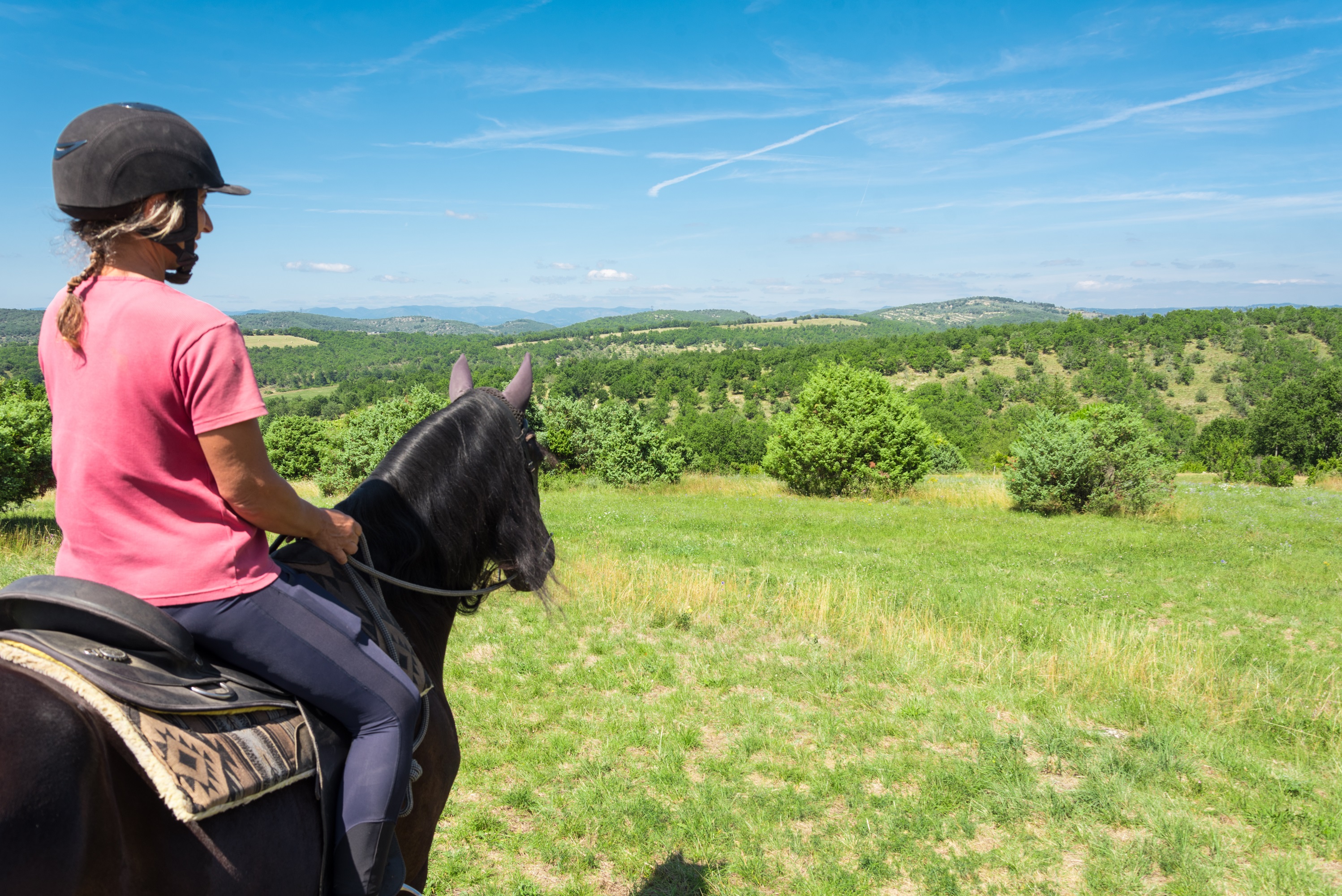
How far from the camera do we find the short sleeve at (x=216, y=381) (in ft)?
5.07

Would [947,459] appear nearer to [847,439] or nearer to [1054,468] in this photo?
[847,439]

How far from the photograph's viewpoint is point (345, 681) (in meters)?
1.91

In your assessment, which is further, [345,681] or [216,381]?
[345,681]

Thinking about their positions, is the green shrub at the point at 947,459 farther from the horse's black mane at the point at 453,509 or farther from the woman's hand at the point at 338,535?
the woman's hand at the point at 338,535

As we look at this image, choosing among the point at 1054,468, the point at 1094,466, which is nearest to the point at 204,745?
the point at 1054,468

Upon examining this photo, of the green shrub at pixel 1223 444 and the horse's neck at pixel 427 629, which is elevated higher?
the horse's neck at pixel 427 629

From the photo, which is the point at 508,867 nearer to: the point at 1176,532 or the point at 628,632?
the point at 628,632

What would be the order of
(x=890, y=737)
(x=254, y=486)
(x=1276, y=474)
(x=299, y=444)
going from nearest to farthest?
(x=254, y=486), (x=890, y=737), (x=1276, y=474), (x=299, y=444)

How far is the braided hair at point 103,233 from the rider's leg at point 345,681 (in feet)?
2.42

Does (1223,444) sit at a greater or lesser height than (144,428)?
lesser

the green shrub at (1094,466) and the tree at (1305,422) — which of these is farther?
the tree at (1305,422)

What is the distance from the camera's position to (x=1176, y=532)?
52.7ft

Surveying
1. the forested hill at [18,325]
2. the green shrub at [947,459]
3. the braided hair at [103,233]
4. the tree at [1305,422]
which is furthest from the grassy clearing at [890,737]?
the forested hill at [18,325]

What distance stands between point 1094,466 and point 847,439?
8.31m
